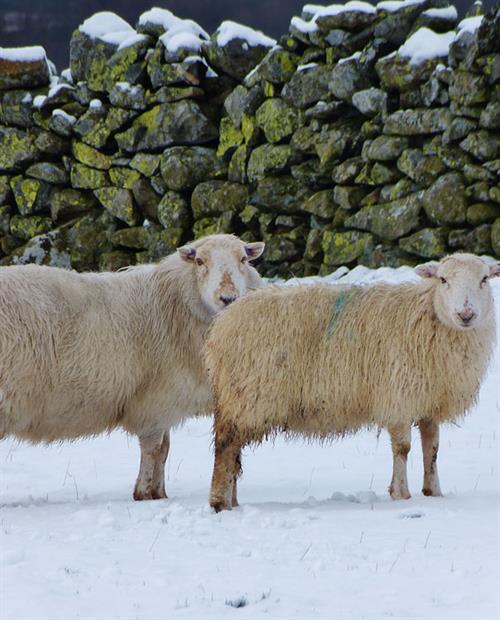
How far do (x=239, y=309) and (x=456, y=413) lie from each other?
1675 millimetres

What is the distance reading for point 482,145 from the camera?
13.1 m

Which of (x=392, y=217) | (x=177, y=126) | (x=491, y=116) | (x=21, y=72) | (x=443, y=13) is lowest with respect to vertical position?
(x=392, y=217)

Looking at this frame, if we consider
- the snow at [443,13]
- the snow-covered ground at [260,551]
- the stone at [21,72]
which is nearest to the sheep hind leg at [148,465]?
the snow-covered ground at [260,551]

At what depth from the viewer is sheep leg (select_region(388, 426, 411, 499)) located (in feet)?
19.5

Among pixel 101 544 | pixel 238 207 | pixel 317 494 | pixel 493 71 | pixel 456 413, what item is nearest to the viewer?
pixel 101 544

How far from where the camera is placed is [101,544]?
181 inches

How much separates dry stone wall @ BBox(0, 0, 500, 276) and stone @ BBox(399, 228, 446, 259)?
30 millimetres

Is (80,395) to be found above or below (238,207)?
below

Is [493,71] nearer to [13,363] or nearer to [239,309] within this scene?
[239,309]

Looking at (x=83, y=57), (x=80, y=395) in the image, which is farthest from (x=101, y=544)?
(x=83, y=57)

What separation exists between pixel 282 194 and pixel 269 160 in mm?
649

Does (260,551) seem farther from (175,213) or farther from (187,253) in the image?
(175,213)

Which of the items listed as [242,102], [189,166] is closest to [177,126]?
[189,166]

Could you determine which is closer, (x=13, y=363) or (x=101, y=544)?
(x=101, y=544)
